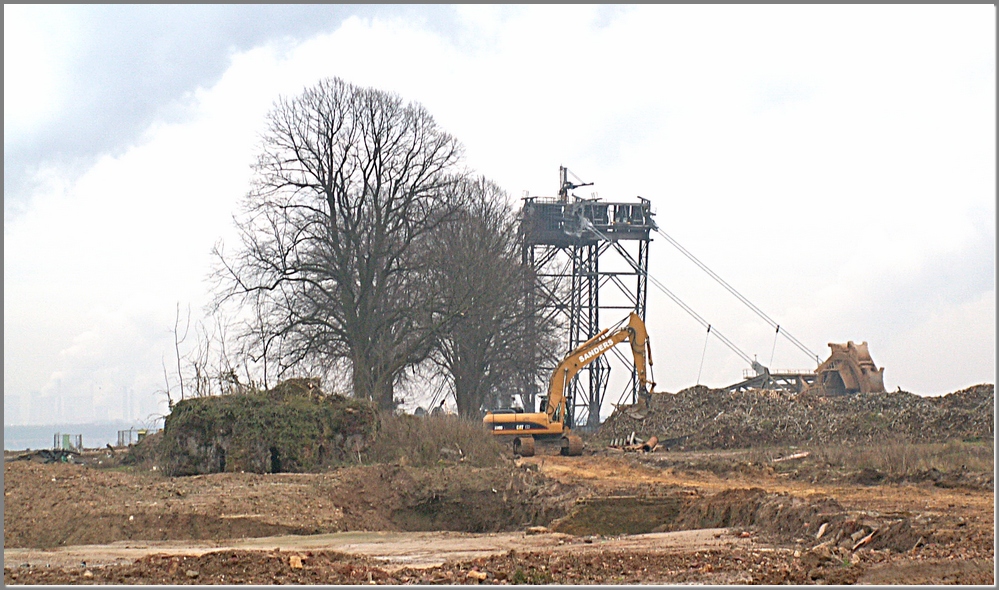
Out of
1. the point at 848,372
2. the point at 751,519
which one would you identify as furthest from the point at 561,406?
the point at 751,519

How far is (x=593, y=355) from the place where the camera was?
122 ft

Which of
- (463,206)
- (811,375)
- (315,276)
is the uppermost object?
(463,206)

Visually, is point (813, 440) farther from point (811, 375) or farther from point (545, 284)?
point (545, 284)

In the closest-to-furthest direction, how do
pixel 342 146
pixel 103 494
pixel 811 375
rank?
1. pixel 103 494
2. pixel 342 146
3. pixel 811 375

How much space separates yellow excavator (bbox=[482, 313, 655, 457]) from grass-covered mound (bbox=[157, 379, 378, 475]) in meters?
11.7

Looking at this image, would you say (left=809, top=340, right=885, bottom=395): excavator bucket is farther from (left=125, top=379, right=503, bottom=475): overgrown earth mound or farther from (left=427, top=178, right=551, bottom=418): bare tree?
(left=125, top=379, right=503, bottom=475): overgrown earth mound

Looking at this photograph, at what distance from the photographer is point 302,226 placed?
112 ft

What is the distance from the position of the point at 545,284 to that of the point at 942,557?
38038 millimetres

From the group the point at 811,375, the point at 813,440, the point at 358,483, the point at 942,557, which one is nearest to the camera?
the point at 942,557

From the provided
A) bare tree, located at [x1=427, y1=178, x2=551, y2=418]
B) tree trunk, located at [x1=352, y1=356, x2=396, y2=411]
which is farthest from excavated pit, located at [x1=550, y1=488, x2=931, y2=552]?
bare tree, located at [x1=427, y1=178, x2=551, y2=418]

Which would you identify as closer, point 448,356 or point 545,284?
point 448,356

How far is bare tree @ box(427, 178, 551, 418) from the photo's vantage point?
3719 cm

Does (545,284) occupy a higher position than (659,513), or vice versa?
(545,284)

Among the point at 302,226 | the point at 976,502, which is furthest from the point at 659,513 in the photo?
the point at 302,226
